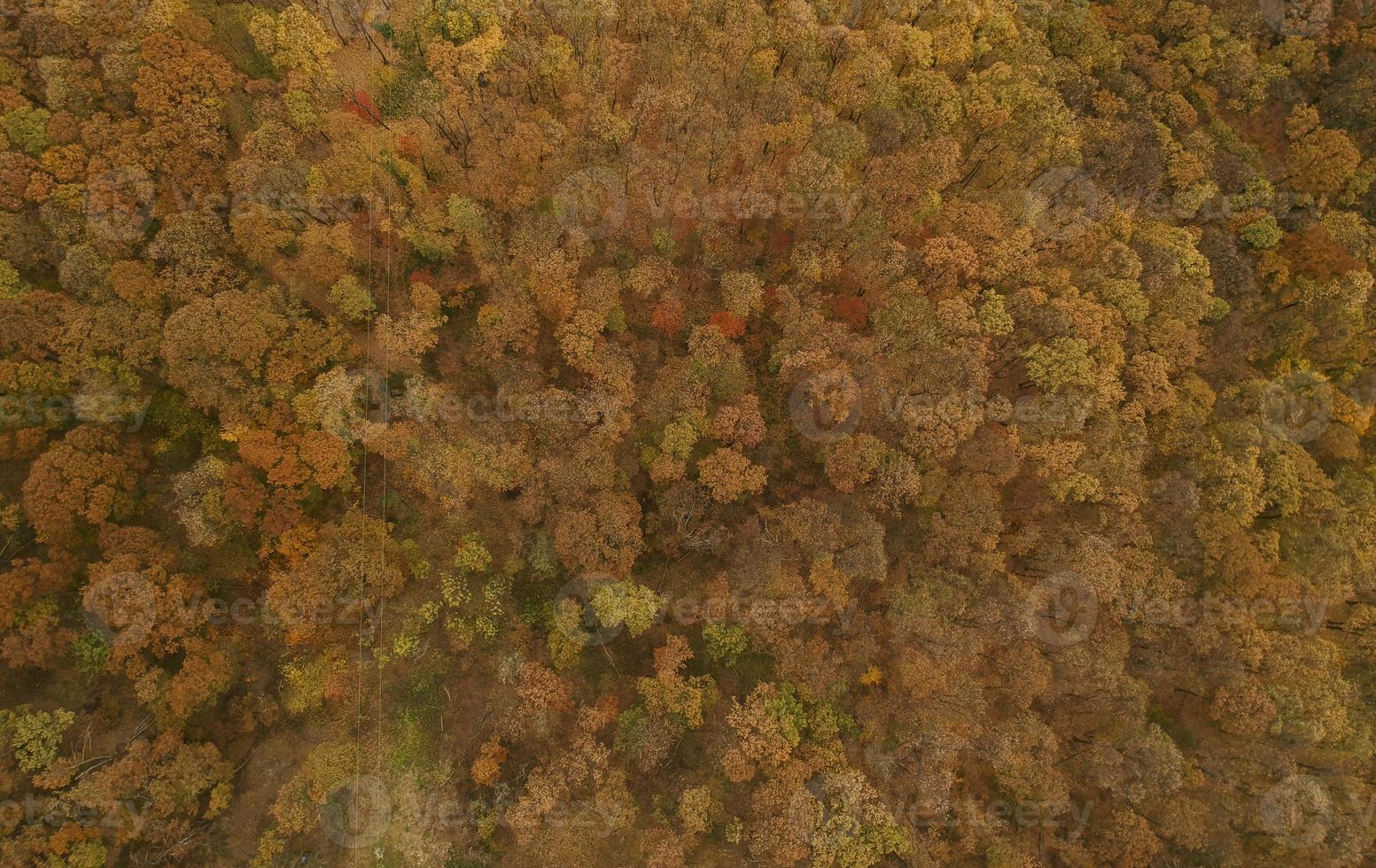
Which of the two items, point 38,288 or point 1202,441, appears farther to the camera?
point 1202,441

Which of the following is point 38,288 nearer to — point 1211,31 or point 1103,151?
point 1103,151

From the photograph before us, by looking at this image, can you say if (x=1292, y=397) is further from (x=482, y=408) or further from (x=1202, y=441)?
(x=482, y=408)

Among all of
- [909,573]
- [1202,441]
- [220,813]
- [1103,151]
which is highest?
[1103,151]

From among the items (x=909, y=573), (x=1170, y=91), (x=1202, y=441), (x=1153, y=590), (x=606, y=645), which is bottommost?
(x=606, y=645)

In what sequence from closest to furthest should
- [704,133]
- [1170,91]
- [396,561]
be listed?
[396,561]
[704,133]
[1170,91]

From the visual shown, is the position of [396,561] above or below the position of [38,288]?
below

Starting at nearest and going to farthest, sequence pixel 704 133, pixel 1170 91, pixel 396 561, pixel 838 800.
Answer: pixel 838 800 < pixel 396 561 < pixel 704 133 < pixel 1170 91

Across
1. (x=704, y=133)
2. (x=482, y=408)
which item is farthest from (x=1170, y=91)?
(x=482, y=408)

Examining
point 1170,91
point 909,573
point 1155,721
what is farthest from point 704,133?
point 1155,721

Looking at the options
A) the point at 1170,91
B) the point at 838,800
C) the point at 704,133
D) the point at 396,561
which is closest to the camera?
the point at 838,800
